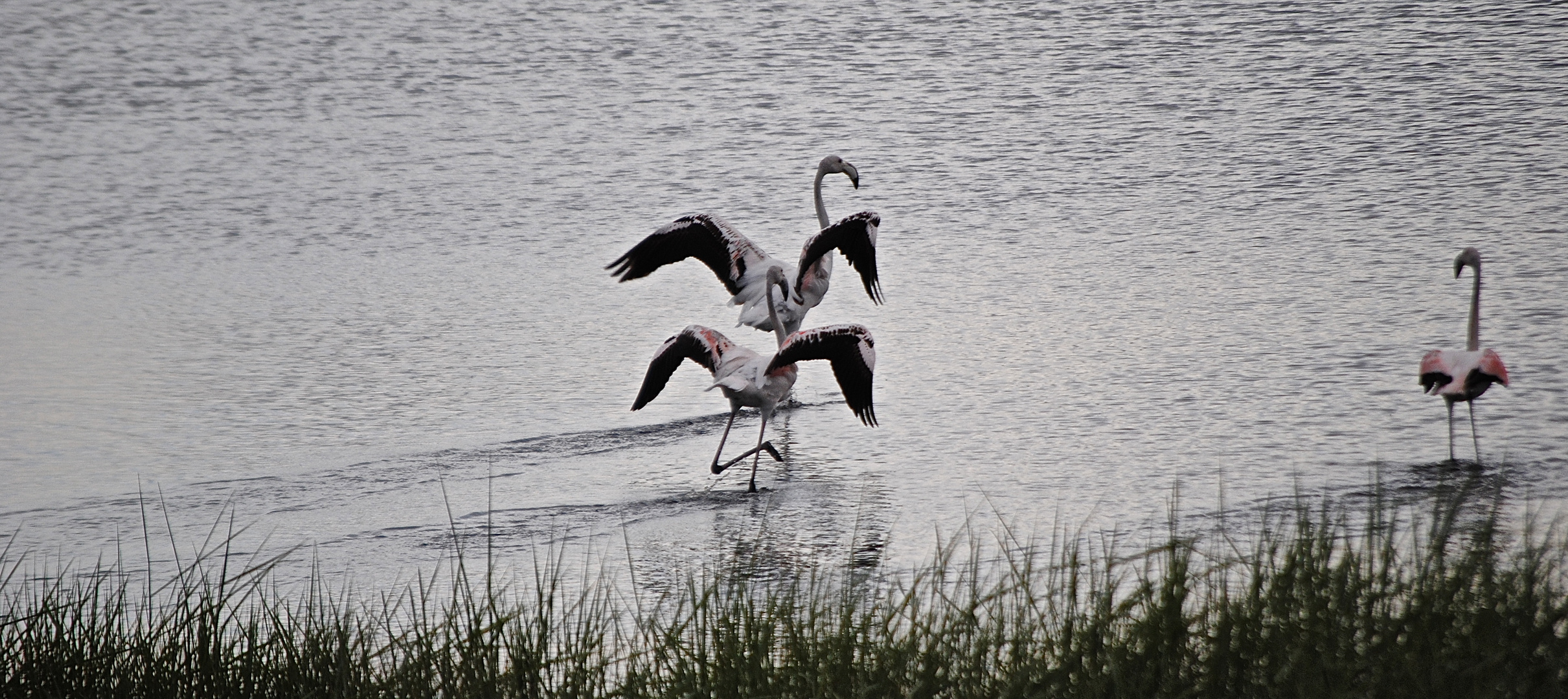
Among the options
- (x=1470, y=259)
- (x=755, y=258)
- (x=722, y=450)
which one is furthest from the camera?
(x=755, y=258)

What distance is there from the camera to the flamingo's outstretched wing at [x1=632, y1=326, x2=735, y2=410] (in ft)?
22.6

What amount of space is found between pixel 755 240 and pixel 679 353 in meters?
3.93

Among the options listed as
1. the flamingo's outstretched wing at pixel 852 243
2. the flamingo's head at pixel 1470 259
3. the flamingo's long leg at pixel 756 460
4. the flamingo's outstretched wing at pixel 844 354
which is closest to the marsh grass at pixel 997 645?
the flamingo's long leg at pixel 756 460

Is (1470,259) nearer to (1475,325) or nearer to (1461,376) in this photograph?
(1475,325)

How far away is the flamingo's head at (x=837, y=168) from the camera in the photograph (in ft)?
30.5

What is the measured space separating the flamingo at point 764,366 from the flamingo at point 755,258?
1.14 metres

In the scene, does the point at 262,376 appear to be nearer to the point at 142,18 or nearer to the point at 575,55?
the point at 575,55

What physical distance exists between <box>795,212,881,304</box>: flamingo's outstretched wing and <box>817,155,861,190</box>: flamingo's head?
104cm

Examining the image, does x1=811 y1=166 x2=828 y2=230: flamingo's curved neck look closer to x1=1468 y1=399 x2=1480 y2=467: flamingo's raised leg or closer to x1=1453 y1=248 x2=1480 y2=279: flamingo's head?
x1=1453 y1=248 x2=1480 y2=279: flamingo's head

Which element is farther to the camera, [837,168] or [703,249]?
[837,168]

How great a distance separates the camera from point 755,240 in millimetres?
10828

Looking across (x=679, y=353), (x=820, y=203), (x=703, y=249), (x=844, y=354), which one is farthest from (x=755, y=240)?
(x=844, y=354)

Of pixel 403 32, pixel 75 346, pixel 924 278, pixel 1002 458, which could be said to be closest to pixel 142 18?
pixel 403 32

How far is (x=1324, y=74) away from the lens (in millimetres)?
14023
